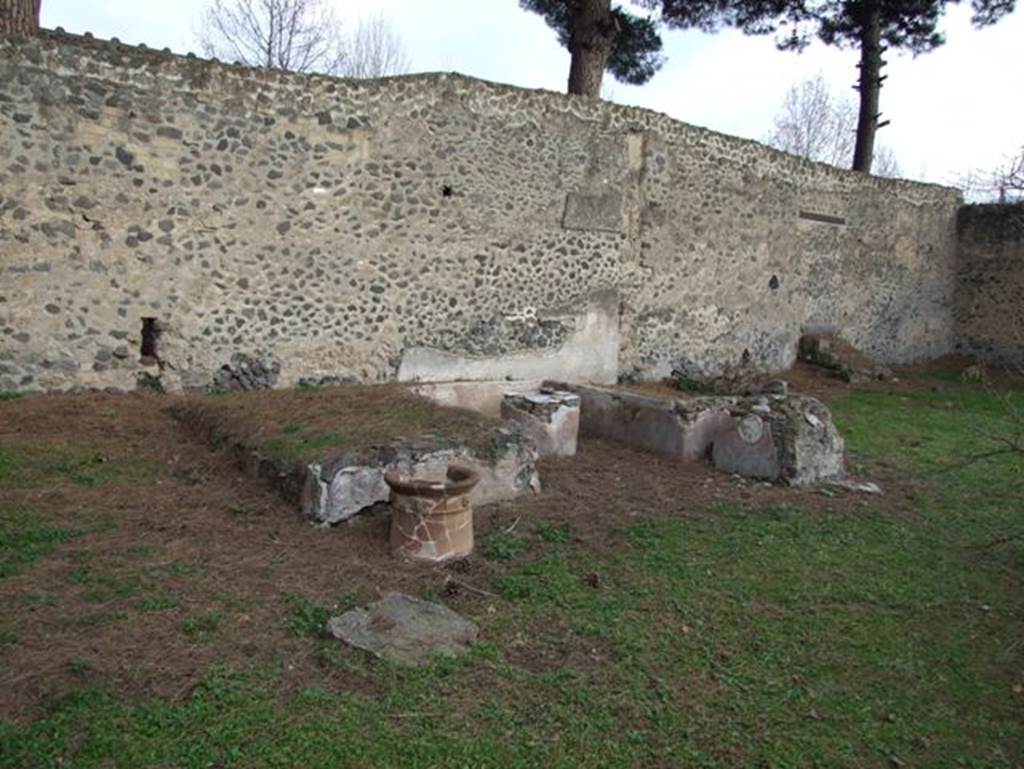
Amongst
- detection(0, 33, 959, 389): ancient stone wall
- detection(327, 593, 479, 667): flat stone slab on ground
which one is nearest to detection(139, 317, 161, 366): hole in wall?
detection(0, 33, 959, 389): ancient stone wall

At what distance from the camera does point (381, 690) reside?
3459mm

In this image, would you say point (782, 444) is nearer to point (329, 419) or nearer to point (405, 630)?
point (329, 419)

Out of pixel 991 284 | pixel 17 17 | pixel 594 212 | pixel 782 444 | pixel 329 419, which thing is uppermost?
pixel 17 17

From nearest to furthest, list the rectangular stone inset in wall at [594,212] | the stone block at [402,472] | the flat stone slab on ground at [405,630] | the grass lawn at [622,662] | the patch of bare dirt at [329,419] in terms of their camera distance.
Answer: the grass lawn at [622,662] < the flat stone slab on ground at [405,630] < the stone block at [402,472] < the patch of bare dirt at [329,419] < the rectangular stone inset in wall at [594,212]

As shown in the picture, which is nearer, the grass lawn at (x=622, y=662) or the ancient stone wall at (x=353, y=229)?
the grass lawn at (x=622, y=662)

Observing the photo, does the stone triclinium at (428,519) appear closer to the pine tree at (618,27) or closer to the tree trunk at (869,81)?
the pine tree at (618,27)

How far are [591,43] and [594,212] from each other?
3.91 metres

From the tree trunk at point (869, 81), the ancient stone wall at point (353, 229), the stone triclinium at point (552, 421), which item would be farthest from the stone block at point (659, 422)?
the tree trunk at point (869, 81)

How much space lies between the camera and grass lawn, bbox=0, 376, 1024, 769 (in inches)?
122

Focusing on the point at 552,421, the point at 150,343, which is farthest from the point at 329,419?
the point at 150,343

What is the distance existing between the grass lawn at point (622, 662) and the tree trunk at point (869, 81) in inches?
571

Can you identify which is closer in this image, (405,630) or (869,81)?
(405,630)

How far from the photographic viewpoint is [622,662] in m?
3.86

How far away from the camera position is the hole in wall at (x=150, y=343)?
324 inches
